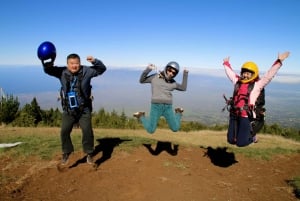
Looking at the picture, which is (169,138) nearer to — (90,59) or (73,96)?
(73,96)

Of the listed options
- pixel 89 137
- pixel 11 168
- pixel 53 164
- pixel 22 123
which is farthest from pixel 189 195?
pixel 22 123

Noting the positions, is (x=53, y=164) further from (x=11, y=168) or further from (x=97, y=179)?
(x=97, y=179)

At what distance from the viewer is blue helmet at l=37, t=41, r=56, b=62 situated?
7965 mm

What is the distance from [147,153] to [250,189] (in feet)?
12.4

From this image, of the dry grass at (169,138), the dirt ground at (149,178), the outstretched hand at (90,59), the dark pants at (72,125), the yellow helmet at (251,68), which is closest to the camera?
the dirt ground at (149,178)

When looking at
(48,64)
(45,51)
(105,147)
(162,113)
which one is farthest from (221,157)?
(45,51)

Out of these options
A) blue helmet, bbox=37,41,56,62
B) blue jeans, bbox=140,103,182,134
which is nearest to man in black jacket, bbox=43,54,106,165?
blue helmet, bbox=37,41,56,62

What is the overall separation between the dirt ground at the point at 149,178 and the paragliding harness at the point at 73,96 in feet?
6.03

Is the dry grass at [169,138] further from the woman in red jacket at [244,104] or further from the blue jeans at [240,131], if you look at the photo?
the woman in red jacket at [244,104]

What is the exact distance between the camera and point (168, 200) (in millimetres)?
7148

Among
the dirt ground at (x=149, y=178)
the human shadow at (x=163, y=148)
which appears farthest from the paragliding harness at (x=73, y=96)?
the human shadow at (x=163, y=148)

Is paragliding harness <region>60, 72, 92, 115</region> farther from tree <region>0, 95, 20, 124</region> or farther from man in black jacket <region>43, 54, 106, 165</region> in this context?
tree <region>0, 95, 20, 124</region>

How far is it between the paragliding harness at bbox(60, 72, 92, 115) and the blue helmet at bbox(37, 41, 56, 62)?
651 mm

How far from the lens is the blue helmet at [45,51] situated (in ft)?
26.1
